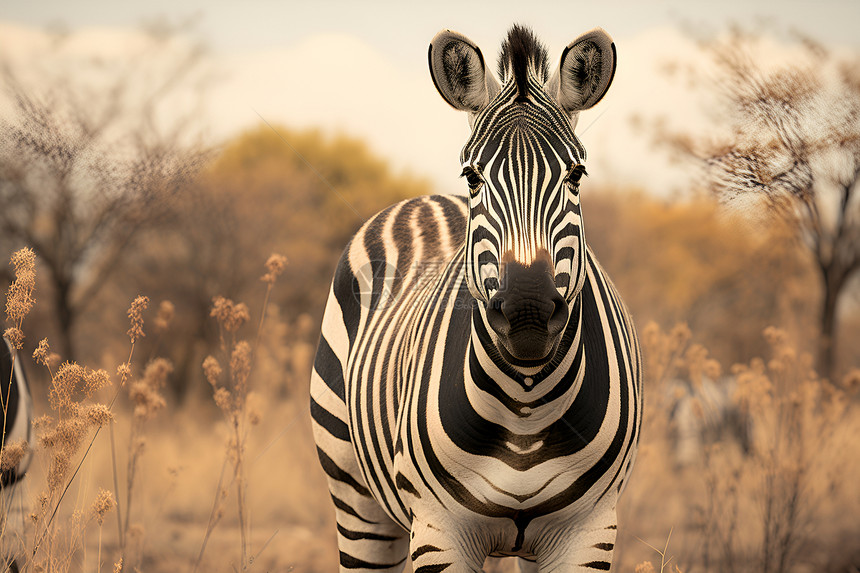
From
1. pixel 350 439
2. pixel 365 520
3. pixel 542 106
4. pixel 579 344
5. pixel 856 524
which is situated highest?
pixel 542 106

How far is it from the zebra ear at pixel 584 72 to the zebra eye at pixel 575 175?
0.85 ft

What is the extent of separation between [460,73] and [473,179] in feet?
1.22

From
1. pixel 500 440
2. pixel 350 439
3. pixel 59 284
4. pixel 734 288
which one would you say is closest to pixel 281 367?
pixel 59 284

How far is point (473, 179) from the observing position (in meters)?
2.30

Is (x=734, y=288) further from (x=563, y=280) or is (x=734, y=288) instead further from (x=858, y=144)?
(x=563, y=280)

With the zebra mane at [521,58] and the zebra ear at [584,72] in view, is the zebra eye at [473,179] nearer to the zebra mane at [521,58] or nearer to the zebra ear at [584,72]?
the zebra mane at [521,58]

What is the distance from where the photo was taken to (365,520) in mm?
3449

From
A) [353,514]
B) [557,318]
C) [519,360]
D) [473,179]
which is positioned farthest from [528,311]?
[353,514]

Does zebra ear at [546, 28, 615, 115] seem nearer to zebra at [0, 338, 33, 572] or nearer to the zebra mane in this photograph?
the zebra mane

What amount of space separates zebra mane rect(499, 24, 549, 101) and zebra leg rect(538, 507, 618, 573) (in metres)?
1.34

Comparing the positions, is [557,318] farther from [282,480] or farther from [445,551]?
[282,480]

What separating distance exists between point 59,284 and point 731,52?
Answer: 824cm

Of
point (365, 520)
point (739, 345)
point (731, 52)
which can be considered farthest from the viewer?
point (739, 345)

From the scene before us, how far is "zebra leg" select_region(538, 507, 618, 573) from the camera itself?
2357mm
